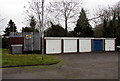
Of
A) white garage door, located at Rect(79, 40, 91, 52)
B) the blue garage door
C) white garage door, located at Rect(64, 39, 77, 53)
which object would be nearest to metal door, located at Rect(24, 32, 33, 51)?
white garage door, located at Rect(64, 39, 77, 53)

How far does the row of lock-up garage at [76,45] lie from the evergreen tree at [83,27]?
11.4 m

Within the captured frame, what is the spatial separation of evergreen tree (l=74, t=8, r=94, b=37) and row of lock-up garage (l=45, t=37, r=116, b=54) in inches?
451

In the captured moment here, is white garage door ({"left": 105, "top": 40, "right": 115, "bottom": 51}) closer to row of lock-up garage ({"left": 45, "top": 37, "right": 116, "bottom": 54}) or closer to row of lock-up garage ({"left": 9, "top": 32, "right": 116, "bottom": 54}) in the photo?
row of lock-up garage ({"left": 45, "top": 37, "right": 116, "bottom": 54})

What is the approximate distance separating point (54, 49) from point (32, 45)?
330 cm

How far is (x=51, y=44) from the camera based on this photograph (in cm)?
2369

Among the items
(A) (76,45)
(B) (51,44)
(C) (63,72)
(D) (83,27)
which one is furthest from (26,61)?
(D) (83,27)

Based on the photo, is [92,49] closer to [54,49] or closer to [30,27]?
[54,49]

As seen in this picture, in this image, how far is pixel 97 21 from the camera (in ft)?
137

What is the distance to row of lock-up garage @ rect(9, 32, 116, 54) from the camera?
2281cm

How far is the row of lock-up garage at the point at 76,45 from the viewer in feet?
77.7

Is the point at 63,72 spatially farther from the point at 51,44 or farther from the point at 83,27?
the point at 83,27

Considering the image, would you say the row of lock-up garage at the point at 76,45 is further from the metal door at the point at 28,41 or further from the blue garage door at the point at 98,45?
the metal door at the point at 28,41

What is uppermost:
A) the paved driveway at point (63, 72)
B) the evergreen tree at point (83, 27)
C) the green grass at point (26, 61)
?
the evergreen tree at point (83, 27)

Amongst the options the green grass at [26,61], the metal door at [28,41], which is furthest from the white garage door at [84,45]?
the green grass at [26,61]
